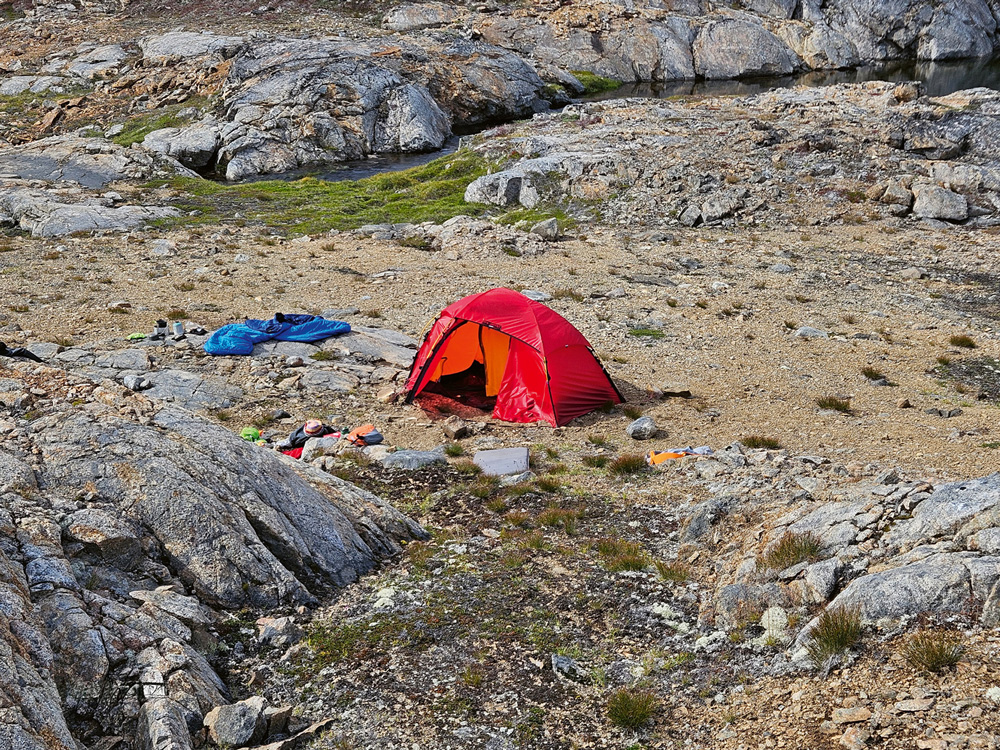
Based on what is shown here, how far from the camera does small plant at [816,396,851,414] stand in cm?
1503

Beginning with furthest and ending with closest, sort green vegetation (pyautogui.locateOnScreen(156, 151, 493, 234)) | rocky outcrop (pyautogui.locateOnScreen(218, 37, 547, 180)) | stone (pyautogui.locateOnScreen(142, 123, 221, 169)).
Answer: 1. rocky outcrop (pyautogui.locateOnScreen(218, 37, 547, 180))
2. stone (pyautogui.locateOnScreen(142, 123, 221, 169))
3. green vegetation (pyautogui.locateOnScreen(156, 151, 493, 234))

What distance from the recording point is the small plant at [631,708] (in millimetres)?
6859

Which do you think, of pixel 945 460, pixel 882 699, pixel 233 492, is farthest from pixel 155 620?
pixel 945 460

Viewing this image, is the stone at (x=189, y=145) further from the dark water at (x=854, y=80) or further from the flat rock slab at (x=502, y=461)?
the flat rock slab at (x=502, y=461)

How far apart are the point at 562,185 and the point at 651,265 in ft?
28.4

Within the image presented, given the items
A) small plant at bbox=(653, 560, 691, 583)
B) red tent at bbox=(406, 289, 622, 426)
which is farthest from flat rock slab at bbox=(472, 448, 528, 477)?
small plant at bbox=(653, 560, 691, 583)

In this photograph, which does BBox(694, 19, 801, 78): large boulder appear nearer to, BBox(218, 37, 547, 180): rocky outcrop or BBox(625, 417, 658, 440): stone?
BBox(218, 37, 547, 180): rocky outcrop

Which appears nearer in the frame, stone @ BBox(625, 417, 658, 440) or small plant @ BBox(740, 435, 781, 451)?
small plant @ BBox(740, 435, 781, 451)

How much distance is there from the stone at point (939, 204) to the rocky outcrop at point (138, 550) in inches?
1039

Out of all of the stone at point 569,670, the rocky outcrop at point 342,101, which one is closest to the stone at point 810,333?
the stone at point 569,670

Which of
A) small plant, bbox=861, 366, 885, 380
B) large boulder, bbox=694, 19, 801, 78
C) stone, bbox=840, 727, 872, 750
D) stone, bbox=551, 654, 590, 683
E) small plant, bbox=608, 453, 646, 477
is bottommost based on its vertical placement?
small plant, bbox=861, 366, 885, 380

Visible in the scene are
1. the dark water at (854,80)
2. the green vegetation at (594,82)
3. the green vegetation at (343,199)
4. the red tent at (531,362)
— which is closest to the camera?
the red tent at (531,362)

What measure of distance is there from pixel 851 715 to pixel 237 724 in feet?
16.0

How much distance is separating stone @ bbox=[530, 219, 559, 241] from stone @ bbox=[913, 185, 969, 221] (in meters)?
13.5
